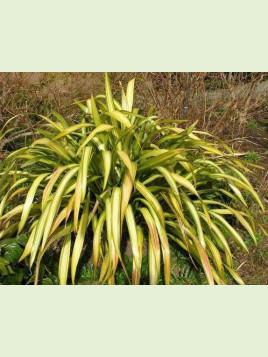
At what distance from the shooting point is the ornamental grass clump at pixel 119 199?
2.42 meters

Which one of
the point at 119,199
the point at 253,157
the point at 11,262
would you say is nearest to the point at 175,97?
the point at 253,157

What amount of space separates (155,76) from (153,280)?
7.95 feet

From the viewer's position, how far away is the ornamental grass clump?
2424 mm

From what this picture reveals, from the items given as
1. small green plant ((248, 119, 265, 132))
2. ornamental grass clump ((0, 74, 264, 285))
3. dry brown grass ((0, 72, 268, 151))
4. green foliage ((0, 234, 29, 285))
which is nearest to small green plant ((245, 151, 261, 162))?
dry brown grass ((0, 72, 268, 151))

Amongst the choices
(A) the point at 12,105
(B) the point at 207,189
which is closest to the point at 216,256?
(B) the point at 207,189

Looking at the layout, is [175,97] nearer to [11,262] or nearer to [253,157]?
[253,157]

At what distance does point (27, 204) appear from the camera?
2.53m

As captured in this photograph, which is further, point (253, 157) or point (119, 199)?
point (253, 157)

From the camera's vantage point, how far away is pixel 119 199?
2.48 m

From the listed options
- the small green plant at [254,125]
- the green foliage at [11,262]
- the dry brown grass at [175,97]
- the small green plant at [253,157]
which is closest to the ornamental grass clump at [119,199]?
the green foliage at [11,262]

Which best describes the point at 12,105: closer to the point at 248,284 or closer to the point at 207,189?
the point at 207,189

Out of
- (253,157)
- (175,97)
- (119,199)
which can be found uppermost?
(175,97)

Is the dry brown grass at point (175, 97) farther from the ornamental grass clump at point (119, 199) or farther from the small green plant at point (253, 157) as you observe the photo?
the ornamental grass clump at point (119, 199)

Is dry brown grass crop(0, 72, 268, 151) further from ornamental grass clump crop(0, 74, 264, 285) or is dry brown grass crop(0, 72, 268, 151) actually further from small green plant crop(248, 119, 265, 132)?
ornamental grass clump crop(0, 74, 264, 285)
